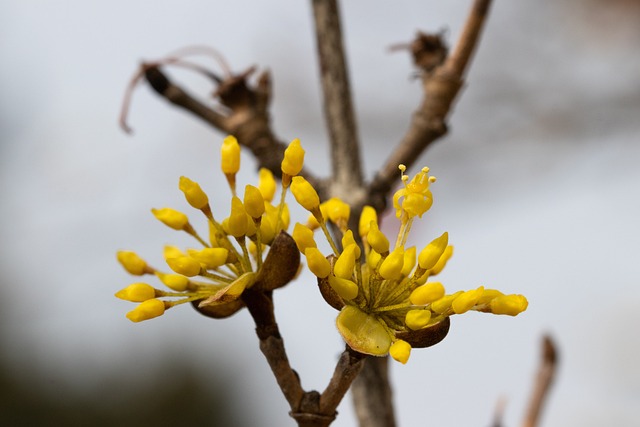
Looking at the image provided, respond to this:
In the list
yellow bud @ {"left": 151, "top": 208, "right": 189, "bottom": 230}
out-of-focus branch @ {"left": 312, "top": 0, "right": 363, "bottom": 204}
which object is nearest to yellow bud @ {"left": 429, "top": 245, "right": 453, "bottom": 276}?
yellow bud @ {"left": 151, "top": 208, "right": 189, "bottom": 230}

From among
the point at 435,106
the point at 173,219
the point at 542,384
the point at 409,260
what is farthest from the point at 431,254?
the point at 542,384

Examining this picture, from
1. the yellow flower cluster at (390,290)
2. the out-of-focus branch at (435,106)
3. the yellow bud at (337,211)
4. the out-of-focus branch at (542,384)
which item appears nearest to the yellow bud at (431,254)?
the yellow flower cluster at (390,290)

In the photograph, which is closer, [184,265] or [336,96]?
[184,265]

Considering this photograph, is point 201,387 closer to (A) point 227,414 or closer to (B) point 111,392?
(A) point 227,414

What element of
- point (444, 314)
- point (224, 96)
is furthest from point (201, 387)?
point (444, 314)

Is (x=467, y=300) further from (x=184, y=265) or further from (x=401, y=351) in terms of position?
(x=184, y=265)

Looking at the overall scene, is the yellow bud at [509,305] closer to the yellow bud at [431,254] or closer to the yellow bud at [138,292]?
the yellow bud at [431,254]
